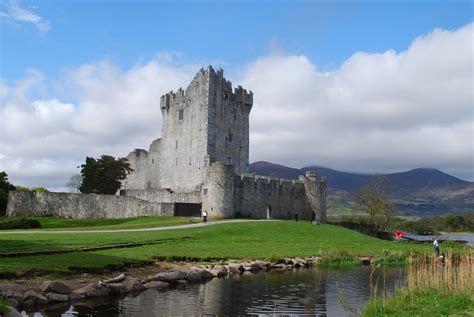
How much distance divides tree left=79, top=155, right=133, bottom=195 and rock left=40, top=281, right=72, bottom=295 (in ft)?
182

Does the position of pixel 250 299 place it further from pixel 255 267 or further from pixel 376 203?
pixel 376 203

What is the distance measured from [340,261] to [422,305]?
16.7 m

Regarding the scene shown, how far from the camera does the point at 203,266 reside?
87.4 feet

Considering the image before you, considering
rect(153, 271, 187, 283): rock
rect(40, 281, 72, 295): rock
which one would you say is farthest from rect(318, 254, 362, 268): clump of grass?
rect(40, 281, 72, 295): rock

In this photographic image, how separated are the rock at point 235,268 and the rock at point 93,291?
8.28 metres

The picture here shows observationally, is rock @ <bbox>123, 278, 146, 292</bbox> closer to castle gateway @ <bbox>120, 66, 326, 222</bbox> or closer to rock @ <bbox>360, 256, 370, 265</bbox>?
rock @ <bbox>360, 256, 370, 265</bbox>

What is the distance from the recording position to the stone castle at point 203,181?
57.7 metres

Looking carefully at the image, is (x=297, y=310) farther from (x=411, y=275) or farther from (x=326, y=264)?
(x=326, y=264)

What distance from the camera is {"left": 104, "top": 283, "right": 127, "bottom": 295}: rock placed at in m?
19.6

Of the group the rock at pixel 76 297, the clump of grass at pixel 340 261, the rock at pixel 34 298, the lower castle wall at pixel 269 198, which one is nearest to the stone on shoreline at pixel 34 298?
the rock at pixel 34 298

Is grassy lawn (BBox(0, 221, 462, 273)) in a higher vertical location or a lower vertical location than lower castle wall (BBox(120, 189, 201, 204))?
lower

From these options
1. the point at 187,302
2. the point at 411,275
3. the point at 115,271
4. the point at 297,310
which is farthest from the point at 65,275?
the point at 411,275

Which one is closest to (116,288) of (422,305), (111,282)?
(111,282)

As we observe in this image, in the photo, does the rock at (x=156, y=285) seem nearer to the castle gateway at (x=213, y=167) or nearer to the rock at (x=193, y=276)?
the rock at (x=193, y=276)
